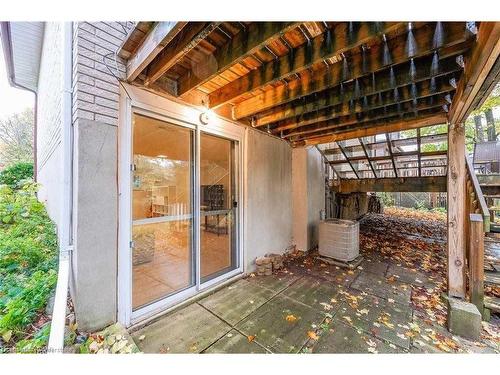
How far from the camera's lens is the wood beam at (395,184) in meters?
5.12

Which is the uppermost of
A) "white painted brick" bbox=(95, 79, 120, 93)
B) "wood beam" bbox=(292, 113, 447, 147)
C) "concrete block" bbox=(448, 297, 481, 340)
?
"wood beam" bbox=(292, 113, 447, 147)

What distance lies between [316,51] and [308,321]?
2.89 meters

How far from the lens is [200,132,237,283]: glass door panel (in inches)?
123

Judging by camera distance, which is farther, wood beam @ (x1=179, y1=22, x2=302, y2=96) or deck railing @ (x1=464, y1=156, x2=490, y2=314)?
deck railing @ (x1=464, y1=156, x2=490, y2=314)

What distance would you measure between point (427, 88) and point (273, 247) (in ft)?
11.6

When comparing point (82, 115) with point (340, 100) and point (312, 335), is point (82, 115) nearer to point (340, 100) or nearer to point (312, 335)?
point (340, 100)

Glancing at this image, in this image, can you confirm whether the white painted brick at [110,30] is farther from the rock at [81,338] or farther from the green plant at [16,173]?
the green plant at [16,173]

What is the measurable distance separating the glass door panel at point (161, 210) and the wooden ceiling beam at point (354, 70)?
45.7 inches

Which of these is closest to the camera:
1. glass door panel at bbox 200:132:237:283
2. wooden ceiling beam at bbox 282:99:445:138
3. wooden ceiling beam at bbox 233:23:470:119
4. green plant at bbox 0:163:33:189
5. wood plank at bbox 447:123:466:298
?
wooden ceiling beam at bbox 233:23:470:119

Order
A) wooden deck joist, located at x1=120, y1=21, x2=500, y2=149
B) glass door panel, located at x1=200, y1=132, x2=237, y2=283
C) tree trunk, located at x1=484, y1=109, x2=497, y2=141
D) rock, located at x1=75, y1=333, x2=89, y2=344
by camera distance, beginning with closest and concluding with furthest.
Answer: wooden deck joist, located at x1=120, y1=21, x2=500, y2=149, rock, located at x1=75, y1=333, x2=89, y2=344, glass door panel, located at x1=200, y1=132, x2=237, y2=283, tree trunk, located at x1=484, y1=109, x2=497, y2=141

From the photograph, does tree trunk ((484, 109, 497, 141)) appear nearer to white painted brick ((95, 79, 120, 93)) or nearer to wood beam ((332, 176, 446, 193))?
wood beam ((332, 176, 446, 193))

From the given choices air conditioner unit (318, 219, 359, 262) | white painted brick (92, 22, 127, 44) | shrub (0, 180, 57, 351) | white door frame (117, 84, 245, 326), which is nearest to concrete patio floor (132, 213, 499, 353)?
white door frame (117, 84, 245, 326)

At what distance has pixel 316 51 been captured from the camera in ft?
5.95
